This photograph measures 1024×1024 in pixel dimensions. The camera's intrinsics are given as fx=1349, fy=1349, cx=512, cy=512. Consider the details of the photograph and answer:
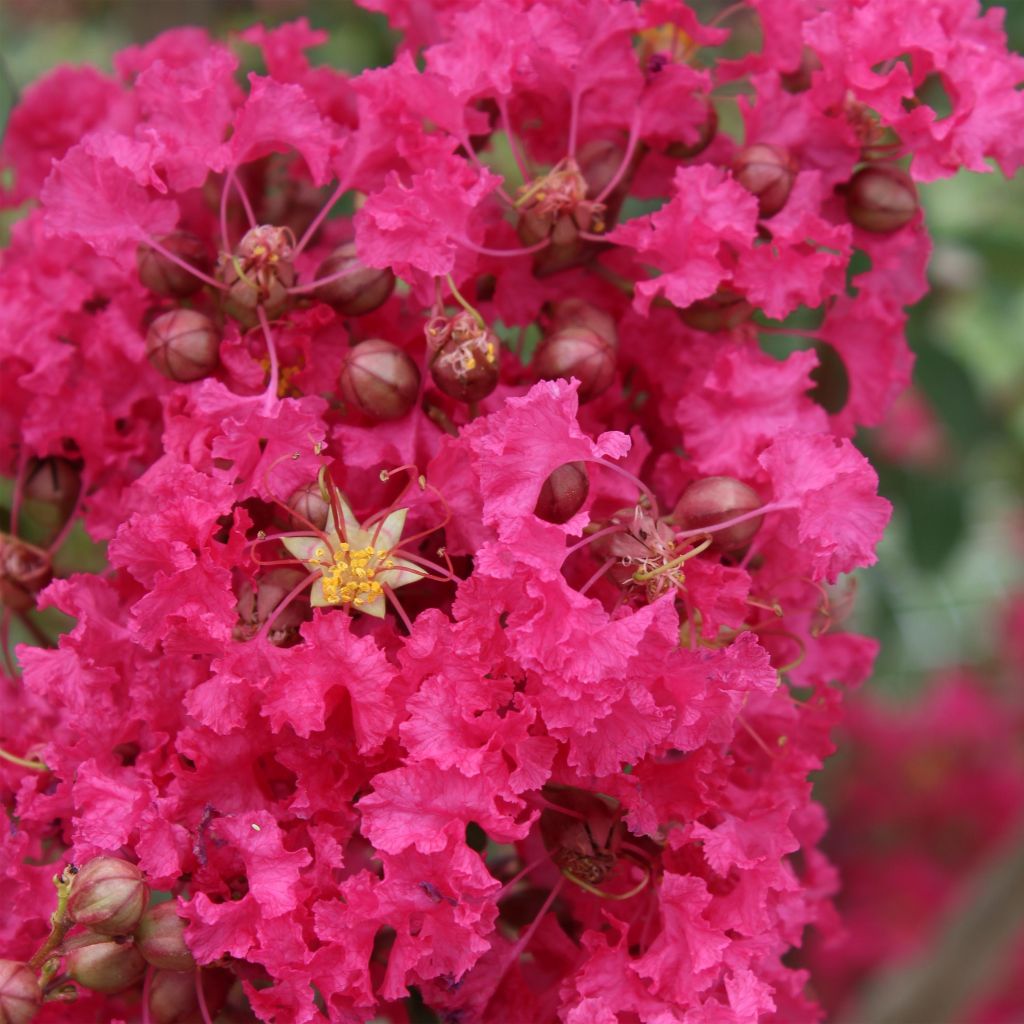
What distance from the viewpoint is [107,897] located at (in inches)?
39.4

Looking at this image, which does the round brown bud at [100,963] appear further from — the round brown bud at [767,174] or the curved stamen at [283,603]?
the round brown bud at [767,174]

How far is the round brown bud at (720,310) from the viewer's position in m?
1.22

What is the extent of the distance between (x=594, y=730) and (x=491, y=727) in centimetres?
8

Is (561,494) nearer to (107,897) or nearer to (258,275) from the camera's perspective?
(258,275)

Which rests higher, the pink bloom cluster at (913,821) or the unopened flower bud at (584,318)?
the unopened flower bud at (584,318)

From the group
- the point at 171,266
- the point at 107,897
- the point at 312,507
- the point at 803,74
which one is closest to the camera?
the point at 107,897

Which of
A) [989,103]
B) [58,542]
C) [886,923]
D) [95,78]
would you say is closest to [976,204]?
[886,923]

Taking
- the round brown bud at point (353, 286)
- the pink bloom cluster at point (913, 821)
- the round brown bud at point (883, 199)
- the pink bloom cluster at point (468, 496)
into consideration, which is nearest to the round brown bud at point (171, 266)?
the pink bloom cluster at point (468, 496)

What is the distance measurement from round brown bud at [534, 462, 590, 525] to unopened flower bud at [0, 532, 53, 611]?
55 cm

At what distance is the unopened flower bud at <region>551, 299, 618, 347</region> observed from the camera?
121cm

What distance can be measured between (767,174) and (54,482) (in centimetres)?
73

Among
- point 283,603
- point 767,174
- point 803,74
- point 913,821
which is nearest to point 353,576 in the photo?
point 283,603

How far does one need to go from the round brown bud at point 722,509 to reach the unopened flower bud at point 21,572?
2.06ft

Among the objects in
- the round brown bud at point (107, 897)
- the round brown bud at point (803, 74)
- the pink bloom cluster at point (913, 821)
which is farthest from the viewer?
the pink bloom cluster at point (913, 821)
